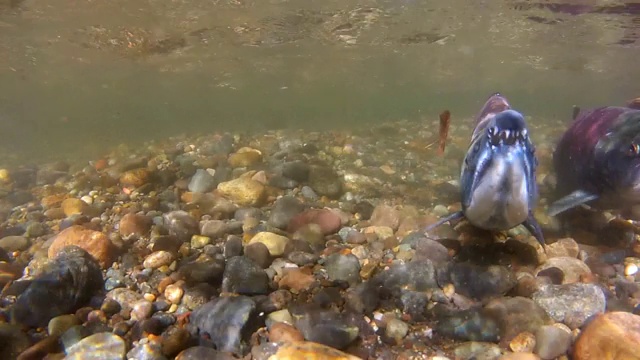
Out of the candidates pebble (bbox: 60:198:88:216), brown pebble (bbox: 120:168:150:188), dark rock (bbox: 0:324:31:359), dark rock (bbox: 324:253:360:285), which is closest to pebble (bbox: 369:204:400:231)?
dark rock (bbox: 324:253:360:285)

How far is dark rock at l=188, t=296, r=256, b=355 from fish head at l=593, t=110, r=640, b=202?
4.54m

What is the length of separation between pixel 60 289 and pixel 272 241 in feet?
7.12

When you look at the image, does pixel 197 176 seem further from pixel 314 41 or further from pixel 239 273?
pixel 314 41

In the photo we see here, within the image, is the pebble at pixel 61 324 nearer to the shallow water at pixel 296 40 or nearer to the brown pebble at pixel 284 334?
the brown pebble at pixel 284 334

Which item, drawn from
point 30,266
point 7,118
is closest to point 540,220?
point 30,266

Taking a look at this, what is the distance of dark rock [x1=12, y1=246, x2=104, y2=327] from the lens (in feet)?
11.2

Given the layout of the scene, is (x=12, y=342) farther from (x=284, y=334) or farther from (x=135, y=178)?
(x=135, y=178)

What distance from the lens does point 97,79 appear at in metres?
39.5

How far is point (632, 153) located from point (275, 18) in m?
16.7

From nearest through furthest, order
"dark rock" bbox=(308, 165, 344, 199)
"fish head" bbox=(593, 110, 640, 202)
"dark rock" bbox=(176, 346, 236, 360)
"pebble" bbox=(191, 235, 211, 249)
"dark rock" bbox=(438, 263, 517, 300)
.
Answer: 1. "dark rock" bbox=(176, 346, 236, 360)
2. "dark rock" bbox=(438, 263, 517, 300)
3. "fish head" bbox=(593, 110, 640, 202)
4. "pebble" bbox=(191, 235, 211, 249)
5. "dark rock" bbox=(308, 165, 344, 199)

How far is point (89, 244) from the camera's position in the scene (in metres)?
4.55

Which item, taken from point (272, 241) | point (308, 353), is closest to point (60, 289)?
point (272, 241)

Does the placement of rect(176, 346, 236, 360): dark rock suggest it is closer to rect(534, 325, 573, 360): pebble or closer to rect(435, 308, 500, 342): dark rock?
rect(435, 308, 500, 342): dark rock

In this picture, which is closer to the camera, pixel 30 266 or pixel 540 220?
pixel 30 266
